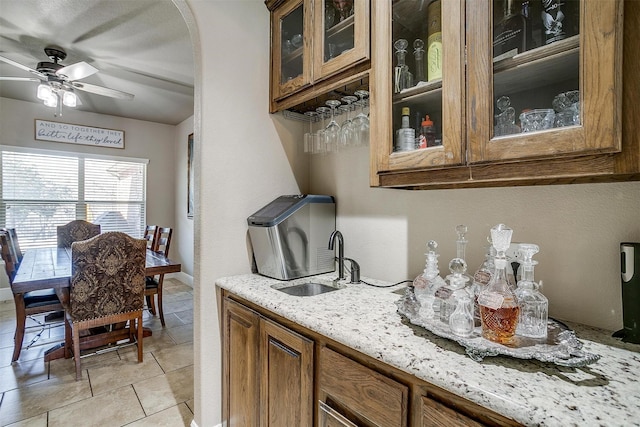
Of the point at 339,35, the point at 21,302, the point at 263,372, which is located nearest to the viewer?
the point at 263,372

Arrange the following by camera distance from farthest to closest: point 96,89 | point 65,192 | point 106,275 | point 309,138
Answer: point 65,192, point 96,89, point 106,275, point 309,138

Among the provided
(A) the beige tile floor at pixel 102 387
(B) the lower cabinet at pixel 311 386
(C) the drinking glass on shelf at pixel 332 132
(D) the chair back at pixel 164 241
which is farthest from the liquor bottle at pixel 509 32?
(D) the chair back at pixel 164 241

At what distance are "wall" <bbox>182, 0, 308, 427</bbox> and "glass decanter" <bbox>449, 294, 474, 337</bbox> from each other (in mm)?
1187

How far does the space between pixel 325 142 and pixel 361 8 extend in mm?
644

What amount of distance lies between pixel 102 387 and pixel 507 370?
2.57 meters

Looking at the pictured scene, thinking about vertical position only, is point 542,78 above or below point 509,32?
below

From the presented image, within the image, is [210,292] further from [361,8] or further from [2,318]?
[2,318]

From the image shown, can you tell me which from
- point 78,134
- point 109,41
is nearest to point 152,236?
point 78,134

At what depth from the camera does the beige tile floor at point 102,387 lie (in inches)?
73.3

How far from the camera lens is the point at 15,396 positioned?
204 centimetres

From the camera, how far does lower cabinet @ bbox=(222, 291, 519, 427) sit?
0.77 meters

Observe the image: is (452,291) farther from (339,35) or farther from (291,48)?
(291,48)

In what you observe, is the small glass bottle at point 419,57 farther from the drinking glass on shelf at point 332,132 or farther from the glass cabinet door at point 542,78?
the drinking glass on shelf at point 332,132

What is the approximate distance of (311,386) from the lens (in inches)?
42.7
